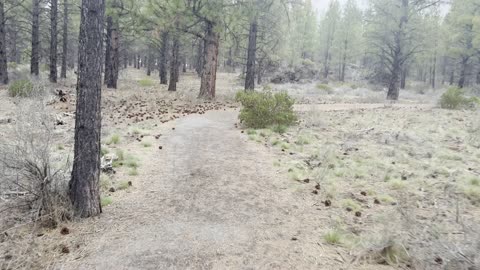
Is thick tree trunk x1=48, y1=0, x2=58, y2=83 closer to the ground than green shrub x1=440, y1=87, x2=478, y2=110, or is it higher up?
higher up

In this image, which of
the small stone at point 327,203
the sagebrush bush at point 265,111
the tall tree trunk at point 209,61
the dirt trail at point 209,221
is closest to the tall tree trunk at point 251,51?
the tall tree trunk at point 209,61

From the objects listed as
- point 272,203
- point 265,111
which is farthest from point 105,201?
point 265,111

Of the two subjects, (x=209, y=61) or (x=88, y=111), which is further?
(x=209, y=61)

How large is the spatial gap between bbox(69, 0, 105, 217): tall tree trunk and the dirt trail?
425mm

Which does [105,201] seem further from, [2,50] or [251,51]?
[2,50]

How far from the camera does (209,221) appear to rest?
13.8 feet

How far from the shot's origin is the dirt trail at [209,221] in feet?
11.1

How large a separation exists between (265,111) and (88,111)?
20.7 feet

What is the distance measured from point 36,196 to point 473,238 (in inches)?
178

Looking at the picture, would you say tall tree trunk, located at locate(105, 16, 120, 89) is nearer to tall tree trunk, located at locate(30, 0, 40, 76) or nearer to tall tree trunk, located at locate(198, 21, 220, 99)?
tall tree trunk, located at locate(30, 0, 40, 76)

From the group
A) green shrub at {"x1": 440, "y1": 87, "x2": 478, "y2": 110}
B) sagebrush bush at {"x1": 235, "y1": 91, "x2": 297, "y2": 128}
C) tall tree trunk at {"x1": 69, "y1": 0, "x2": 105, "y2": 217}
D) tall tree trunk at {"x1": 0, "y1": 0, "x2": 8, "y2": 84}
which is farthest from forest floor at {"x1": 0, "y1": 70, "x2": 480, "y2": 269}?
tall tree trunk at {"x1": 0, "y1": 0, "x2": 8, "y2": 84}

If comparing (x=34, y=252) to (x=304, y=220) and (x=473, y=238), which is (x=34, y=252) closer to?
(x=304, y=220)

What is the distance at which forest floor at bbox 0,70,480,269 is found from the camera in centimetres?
337

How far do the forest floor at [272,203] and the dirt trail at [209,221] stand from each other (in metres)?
0.02
